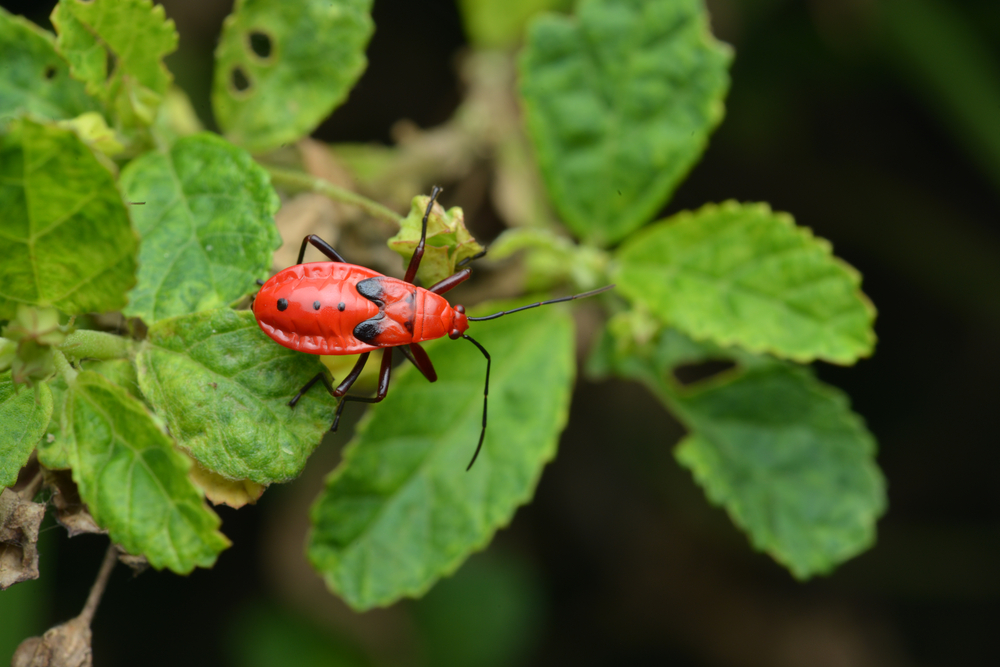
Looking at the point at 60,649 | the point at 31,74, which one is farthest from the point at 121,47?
the point at 60,649

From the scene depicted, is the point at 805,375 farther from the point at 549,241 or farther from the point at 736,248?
the point at 549,241

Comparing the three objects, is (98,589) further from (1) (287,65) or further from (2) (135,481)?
(1) (287,65)

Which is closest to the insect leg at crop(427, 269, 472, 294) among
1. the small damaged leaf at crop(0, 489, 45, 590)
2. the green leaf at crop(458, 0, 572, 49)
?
the small damaged leaf at crop(0, 489, 45, 590)

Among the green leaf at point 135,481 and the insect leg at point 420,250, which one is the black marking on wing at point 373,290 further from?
the green leaf at point 135,481

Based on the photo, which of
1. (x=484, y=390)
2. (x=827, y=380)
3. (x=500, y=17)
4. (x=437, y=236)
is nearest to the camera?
(x=437, y=236)

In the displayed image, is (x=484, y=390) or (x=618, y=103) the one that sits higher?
(x=618, y=103)

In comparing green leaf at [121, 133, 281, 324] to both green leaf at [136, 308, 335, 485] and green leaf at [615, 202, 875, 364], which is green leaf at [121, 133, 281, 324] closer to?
green leaf at [136, 308, 335, 485]
